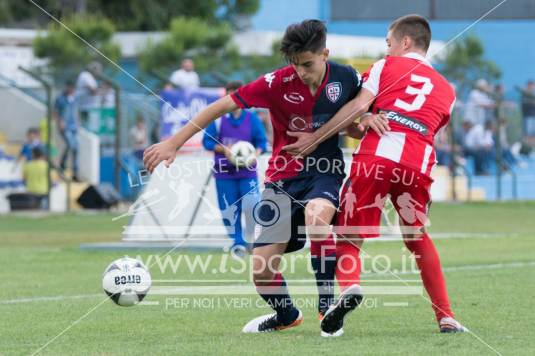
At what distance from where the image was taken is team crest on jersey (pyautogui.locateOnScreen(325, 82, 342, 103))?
769 cm

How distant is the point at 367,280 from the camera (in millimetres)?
11195

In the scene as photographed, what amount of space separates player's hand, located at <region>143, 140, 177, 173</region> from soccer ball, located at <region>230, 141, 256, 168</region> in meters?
6.33

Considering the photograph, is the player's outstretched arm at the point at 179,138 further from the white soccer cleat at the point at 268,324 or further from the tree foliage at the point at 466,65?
the tree foliage at the point at 466,65

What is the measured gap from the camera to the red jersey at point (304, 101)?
7688 millimetres

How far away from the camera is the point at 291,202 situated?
7801 millimetres

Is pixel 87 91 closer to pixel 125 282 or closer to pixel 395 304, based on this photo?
pixel 395 304

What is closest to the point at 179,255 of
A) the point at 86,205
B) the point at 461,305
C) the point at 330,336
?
the point at 461,305

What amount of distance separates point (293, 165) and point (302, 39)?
96cm

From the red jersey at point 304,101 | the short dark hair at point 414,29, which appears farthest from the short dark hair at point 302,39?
the short dark hair at point 414,29

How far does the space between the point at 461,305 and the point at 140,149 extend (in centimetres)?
1680

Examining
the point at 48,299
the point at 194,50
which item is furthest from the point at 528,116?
the point at 48,299

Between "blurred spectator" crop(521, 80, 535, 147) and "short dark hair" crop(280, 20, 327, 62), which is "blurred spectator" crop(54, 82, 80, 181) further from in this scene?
"short dark hair" crop(280, 20, 327, 62)

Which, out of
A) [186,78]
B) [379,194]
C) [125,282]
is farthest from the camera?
[186,78]

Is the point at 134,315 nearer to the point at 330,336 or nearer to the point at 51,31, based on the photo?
the point at 330,336
